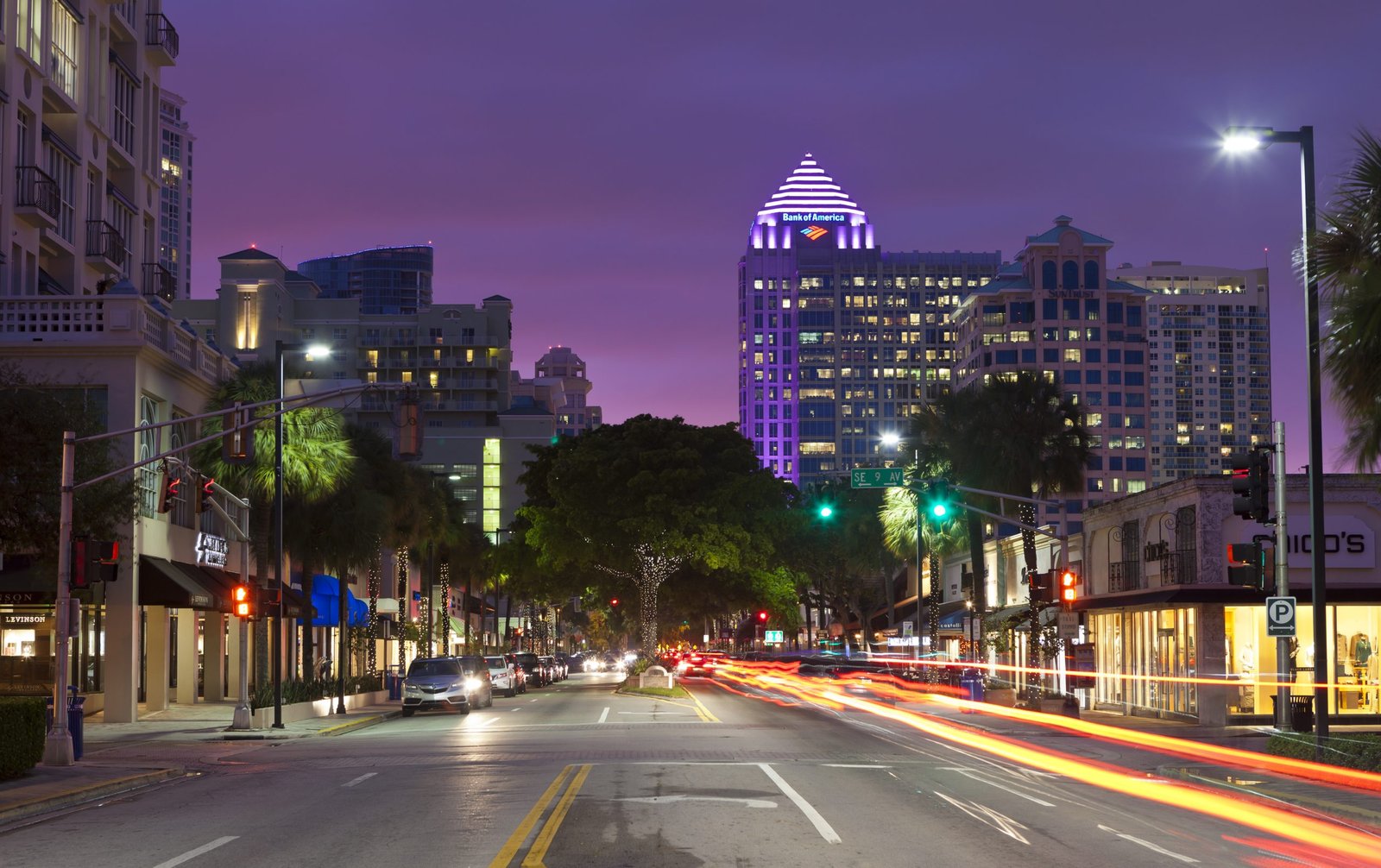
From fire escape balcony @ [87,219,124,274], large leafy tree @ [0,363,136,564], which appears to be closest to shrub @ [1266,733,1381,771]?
large leafy tree @ [0,363,136,564]

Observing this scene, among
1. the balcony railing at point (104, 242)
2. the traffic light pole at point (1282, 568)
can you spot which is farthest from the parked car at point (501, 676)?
the traffic light pole at point (1282, 568)

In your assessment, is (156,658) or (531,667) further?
(531,667)

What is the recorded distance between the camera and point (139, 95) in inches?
2160

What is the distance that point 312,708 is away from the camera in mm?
45375

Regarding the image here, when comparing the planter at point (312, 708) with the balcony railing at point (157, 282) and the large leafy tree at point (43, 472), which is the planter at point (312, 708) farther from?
the balcony railing at point (157, 282)

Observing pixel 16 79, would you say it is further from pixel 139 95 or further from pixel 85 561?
pixel 85 561

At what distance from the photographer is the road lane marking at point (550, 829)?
1419 centimetres

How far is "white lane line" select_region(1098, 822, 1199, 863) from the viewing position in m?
14.6

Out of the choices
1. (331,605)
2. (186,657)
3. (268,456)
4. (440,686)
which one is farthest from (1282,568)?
(331,605)

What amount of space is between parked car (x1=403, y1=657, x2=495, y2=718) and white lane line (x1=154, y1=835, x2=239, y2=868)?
103ft

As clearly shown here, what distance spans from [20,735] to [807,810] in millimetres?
12509

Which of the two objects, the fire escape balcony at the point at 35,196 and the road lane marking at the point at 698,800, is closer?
the road lane marking at the point at 698,800

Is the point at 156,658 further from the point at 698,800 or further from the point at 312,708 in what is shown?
the point at 698,800

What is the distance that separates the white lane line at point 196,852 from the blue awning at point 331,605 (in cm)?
4452
